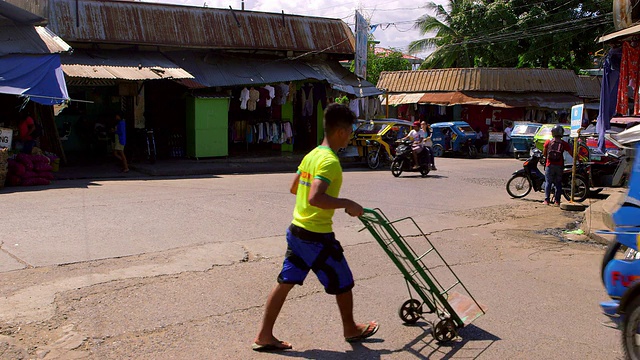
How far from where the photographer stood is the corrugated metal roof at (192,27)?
60.1 feet

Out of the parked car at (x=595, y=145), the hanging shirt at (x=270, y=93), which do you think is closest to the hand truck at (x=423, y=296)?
the parked car at (x=595, y=145)

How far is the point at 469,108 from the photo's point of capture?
32.4 meters

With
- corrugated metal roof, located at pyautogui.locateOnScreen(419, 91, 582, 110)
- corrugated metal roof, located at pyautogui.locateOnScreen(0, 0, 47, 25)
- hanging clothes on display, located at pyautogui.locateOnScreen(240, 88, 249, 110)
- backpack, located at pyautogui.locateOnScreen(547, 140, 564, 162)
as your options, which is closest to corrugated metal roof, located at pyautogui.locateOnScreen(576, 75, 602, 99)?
corrugated metal roof, located at pyautogui.locateOnScreen(419, 91, 582, 110)

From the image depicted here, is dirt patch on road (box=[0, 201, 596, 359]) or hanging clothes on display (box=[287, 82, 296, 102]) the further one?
hanging clothes on display (box=[287, 82, 296, 102])

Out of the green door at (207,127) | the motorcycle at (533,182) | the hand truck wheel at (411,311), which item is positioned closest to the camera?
the hand truck wheel at (411,311)

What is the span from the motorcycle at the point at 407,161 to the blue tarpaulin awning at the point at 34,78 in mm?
8977

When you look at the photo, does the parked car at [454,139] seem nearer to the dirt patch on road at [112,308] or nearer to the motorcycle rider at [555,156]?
the motorcycle rider at [555,156]

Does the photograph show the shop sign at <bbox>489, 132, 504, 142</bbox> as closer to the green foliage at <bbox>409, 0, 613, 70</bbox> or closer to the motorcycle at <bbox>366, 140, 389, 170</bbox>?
the green foliage at <bbox>409, 0, 613, 70</bbox>

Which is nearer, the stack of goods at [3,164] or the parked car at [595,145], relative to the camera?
the stack of goods at [3,164]

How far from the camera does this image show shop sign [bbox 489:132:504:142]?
30203 millimetres

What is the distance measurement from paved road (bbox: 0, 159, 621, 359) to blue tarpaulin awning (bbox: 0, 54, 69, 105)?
2.74 m

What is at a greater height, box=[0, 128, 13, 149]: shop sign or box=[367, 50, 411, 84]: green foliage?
box=[367, 50, 411, 84]: green foliage

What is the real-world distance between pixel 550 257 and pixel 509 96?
24.7m

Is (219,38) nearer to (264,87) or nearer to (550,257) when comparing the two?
(264,87)
